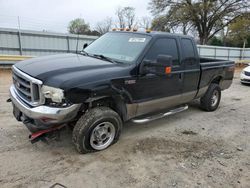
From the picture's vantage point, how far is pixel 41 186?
270 cm

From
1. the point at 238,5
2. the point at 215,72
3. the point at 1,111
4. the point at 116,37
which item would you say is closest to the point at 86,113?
the point at 116,37

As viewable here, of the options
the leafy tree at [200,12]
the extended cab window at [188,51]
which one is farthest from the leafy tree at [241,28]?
the extended cab window at [188,51]

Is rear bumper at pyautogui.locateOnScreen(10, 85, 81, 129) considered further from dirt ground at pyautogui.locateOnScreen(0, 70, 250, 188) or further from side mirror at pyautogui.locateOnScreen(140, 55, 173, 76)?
side mirror at pyautogui.locateOnScreen(140, 55, 173, 76)

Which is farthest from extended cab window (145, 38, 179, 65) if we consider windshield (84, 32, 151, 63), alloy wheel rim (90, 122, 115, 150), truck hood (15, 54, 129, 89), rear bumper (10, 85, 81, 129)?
rear bumper (10, 85, 81, 129)

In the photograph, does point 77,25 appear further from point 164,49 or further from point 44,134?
point 44,134

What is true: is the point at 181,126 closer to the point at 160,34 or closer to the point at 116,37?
the point at 160,34

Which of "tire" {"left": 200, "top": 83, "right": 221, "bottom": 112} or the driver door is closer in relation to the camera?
the driver door

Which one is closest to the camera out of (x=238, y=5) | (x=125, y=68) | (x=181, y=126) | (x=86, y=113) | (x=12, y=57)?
(x=86, y=113)

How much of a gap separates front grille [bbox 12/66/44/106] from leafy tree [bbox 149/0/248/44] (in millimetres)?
31082

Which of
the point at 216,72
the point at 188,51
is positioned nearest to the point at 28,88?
the point at 188,51

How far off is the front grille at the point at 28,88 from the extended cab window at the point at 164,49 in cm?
188

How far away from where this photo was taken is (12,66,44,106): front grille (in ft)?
9.91

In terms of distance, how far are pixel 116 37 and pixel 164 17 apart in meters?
29.9

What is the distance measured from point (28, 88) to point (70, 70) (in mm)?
662
